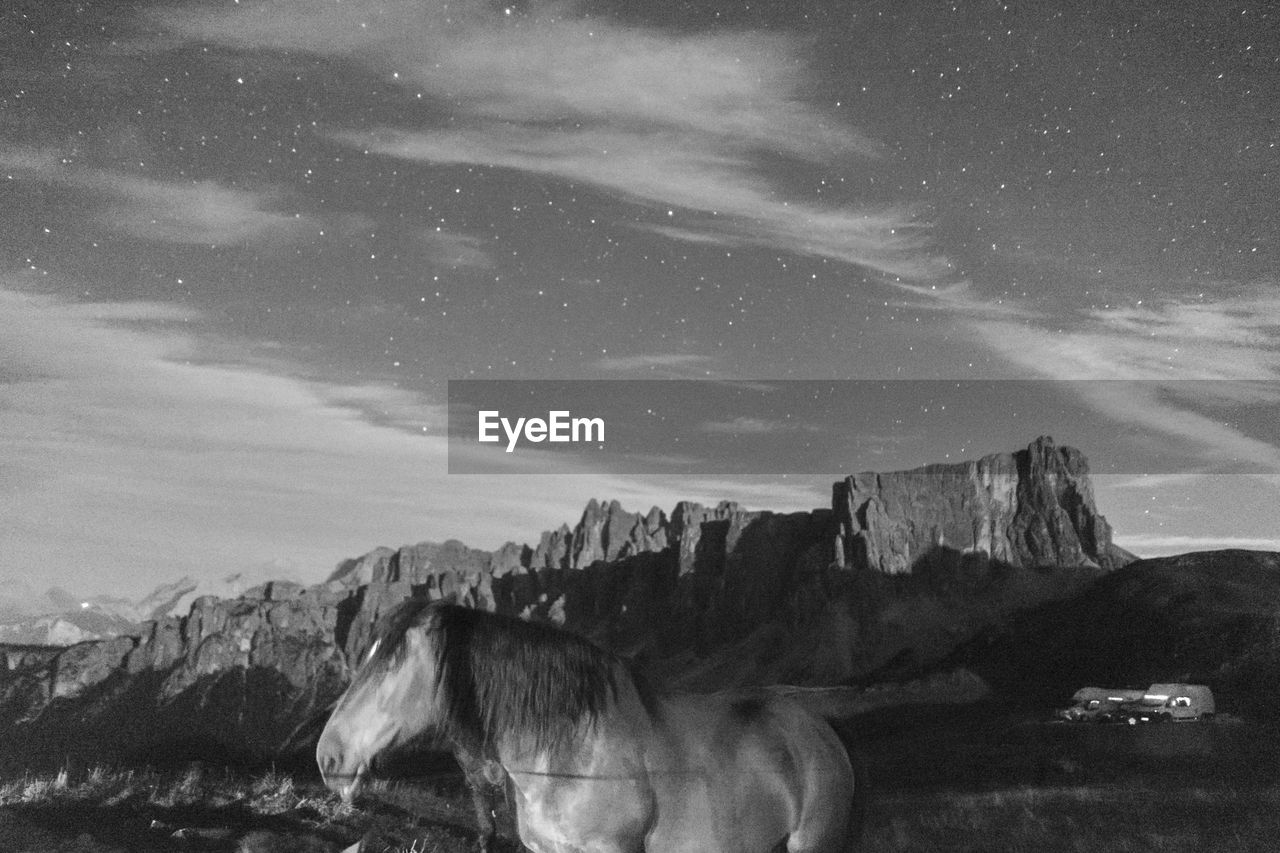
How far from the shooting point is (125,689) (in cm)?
1214

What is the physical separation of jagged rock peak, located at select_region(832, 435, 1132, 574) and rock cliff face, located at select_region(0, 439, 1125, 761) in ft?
0.61

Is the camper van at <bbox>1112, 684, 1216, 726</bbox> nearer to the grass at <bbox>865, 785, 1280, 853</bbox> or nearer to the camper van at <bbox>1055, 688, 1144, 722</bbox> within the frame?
the camper van at <bbox>1055, 688, 1144, 722</bbox>

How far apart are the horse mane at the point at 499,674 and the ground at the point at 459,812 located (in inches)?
69.6

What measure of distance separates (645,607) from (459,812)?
12824mm

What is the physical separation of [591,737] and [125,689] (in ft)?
37.6

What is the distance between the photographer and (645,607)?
752 inches

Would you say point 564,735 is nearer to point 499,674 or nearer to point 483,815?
point 499,674

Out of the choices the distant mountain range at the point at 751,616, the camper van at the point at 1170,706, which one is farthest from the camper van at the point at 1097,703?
the distant mountain range at the point at 751,616

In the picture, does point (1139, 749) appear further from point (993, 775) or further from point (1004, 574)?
point (1004, 574)

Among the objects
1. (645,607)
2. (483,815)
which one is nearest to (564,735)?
(483,815)

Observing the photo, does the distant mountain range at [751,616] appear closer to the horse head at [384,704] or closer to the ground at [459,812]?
the horse head at [384,704]

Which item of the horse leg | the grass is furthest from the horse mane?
the grass

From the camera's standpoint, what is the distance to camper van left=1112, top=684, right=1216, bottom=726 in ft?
38.0

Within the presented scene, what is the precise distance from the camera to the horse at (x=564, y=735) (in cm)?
304
